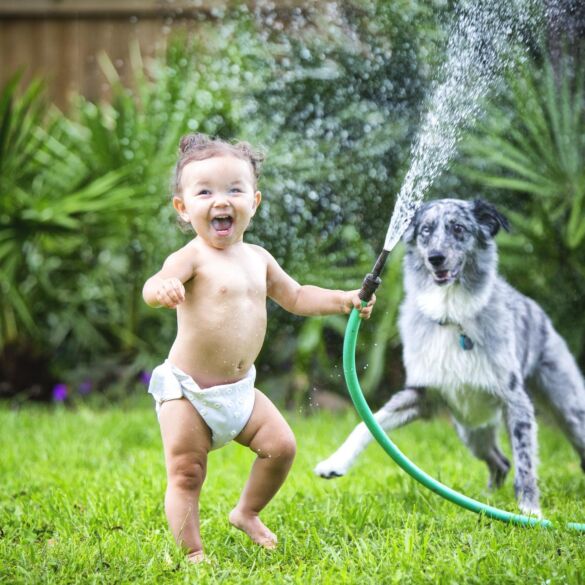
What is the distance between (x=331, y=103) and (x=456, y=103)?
1.64 metres

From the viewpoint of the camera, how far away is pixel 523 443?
9.25ft

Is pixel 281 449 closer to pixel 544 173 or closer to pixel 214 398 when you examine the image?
pixel 214 398

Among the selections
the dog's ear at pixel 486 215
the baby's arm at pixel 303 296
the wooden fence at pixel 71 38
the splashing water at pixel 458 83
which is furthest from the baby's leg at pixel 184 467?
the wooden fence at pixel 71 38

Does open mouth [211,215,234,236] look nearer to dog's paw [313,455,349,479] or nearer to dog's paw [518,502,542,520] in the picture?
dog's paw [313,455,349,479]

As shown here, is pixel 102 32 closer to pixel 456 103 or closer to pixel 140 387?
pixel 140 387

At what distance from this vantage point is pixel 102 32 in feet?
21.5

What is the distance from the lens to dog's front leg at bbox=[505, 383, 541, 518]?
2744 mm

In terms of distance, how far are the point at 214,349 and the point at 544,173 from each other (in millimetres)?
2692

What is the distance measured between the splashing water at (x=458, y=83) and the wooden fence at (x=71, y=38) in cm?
367

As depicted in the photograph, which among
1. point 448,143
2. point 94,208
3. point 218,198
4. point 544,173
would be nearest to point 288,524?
point 218,198

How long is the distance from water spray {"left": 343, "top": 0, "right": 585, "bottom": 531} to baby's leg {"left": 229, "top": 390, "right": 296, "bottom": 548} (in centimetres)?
25

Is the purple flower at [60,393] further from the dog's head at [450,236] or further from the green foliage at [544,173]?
the dog's head at [450,236]

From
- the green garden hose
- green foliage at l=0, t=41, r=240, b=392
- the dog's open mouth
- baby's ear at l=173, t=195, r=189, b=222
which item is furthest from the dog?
green foliage at l=0, t=41, r=240, b=392

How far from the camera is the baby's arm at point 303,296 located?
238cm
